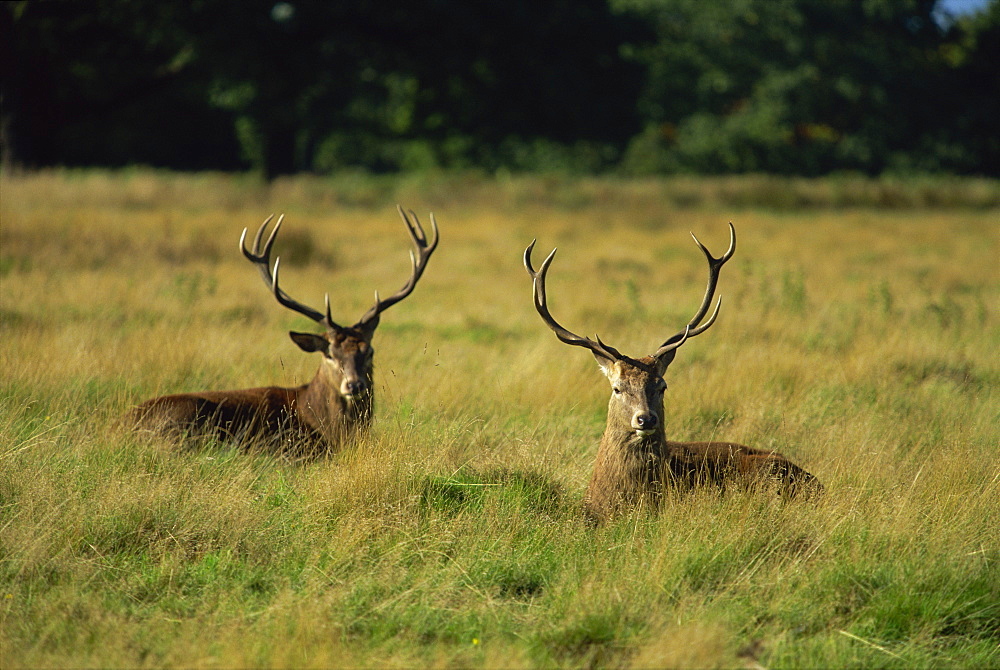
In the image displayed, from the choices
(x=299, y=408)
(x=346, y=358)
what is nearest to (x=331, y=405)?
(x=299, y=408)

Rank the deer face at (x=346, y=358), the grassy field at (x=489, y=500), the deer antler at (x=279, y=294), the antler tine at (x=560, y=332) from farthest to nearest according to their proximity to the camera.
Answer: the deer antler at (x=279, y=294)
the deer face at (x=346, y=358)
the antler tine at (x=560, y=332)
the grassy field at (x=489, y=500)

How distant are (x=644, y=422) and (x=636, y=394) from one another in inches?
7.6

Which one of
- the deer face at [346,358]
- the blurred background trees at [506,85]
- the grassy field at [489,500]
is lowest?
the grassy field at [489,500]

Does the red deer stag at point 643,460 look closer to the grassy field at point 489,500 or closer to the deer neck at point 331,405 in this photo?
the grassy field at point 489,500

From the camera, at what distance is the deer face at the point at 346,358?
18.1 ft

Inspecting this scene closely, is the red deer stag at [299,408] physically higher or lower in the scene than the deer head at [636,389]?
lower

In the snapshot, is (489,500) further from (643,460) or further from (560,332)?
(560,332)

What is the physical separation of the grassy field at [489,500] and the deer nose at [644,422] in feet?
1.04

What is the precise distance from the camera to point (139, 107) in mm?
28578

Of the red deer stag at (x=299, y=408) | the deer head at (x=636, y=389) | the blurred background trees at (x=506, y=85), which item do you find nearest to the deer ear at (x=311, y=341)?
the red deer stag at (x=299, y=408)

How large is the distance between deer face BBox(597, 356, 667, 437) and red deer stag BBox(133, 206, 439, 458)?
1.37 m

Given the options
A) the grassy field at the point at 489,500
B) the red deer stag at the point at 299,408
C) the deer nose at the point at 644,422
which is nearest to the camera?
the grassy field at the point at 489,500

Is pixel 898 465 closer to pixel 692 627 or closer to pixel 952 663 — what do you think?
pixel 952 663

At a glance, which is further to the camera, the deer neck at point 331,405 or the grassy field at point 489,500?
the deer neck at point 331,405
